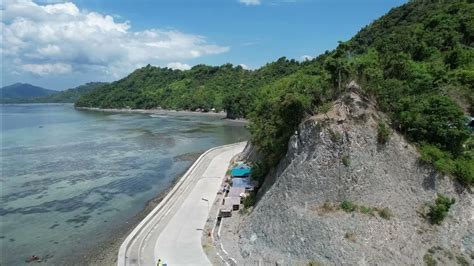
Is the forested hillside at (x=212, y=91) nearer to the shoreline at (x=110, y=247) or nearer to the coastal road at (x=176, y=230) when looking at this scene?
the coastal road at (x=176, y=230)

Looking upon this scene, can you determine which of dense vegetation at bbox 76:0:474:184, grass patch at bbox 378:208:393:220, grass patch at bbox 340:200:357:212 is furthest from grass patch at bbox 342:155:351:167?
grass patch at bbox 378:208:393:220

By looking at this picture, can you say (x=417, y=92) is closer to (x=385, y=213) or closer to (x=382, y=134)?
(x=382, y=134)

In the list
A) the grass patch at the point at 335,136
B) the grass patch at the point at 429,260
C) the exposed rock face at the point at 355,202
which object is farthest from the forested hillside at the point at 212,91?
the grass patch at the point at 429,260

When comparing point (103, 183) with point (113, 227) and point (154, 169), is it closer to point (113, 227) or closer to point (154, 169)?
point (154, 169)

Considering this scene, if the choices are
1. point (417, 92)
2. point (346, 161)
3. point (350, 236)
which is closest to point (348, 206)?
point (350, 236)

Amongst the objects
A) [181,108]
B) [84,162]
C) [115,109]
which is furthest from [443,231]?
[115,109]

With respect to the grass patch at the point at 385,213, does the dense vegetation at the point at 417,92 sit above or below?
above
